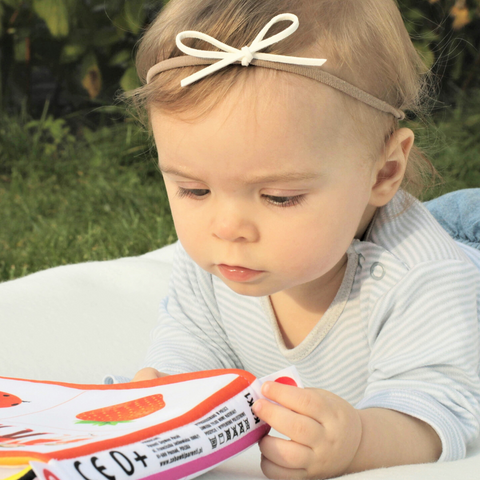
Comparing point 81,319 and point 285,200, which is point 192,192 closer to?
point 285,200

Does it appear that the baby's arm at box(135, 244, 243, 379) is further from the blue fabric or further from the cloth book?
the blue fabric

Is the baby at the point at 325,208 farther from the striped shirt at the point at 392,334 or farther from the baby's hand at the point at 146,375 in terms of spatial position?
the baby's hand at the point at 146,375

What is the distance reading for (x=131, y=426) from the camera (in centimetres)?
80

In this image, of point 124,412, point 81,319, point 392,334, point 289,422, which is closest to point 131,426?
point 124,412

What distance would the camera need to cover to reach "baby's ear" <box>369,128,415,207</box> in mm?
1148

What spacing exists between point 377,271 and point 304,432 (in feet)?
1.27

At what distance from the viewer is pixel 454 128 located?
3801mm

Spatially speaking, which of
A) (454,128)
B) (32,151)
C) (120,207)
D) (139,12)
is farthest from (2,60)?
(454,128)

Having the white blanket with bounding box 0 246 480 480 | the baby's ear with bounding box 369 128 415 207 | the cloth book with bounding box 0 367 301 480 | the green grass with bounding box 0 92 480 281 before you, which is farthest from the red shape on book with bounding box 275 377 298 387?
the green grass with bounding box 0 92 480 281

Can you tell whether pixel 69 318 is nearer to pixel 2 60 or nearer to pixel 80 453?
pixel 80 453

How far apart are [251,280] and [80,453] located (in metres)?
0.43

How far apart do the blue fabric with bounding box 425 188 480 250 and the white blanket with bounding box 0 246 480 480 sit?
770mm

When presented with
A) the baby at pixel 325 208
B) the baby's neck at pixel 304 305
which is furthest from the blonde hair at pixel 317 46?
the baby's neck at pixel 304 305

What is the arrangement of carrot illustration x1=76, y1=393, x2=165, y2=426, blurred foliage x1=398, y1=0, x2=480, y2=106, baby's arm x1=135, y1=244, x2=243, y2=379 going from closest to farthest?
carrot illustration x1=76, y1=393, x2=165, y2=426 → baby's arm x1=135, y1=244, x2=243, y2=379 → blurred foliage x1=398, y1=0, x2=480, y2=106
